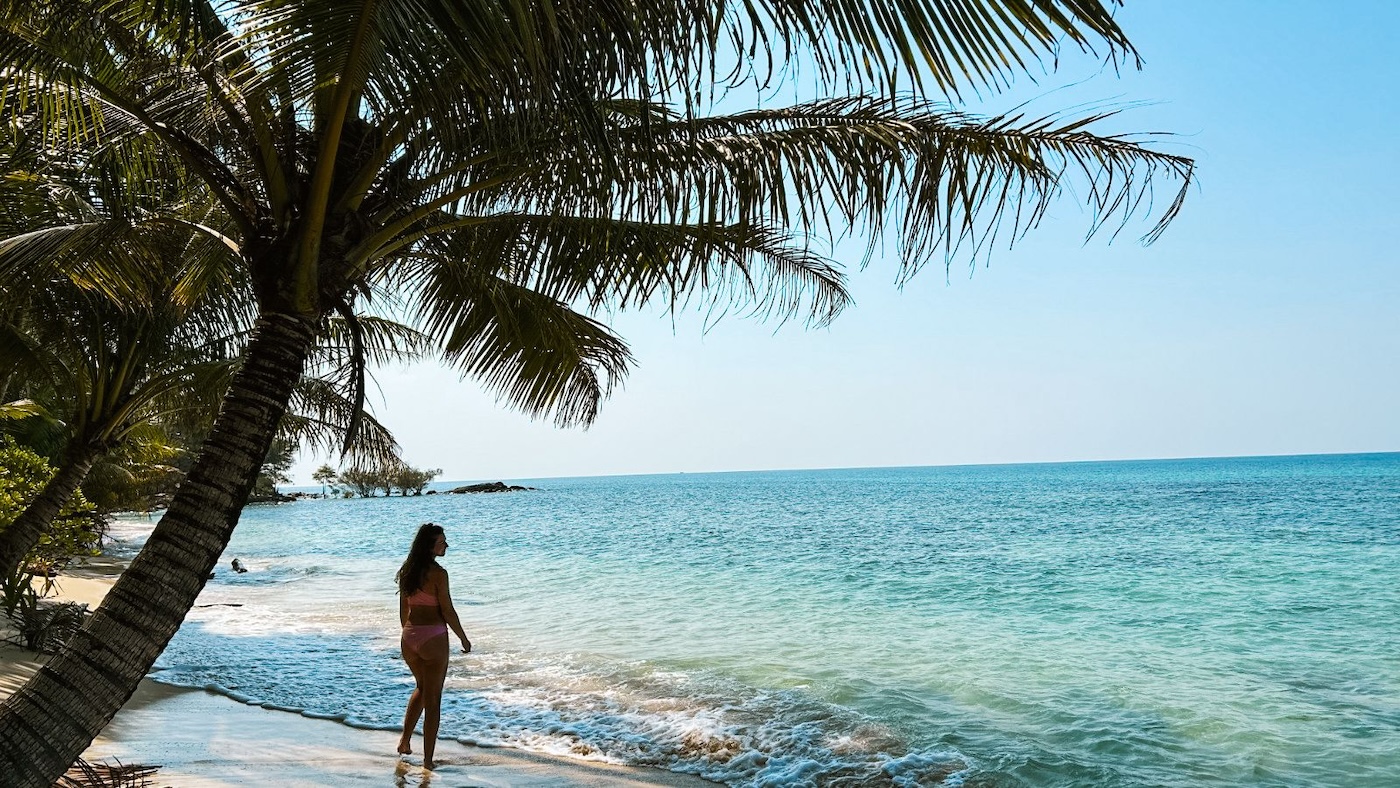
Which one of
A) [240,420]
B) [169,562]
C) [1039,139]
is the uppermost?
[1039,139]

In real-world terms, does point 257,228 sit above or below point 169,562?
above

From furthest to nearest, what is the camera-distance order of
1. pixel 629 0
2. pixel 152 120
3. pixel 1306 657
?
pixel 1306 657 → pixel 152 120 → pixel 629 0

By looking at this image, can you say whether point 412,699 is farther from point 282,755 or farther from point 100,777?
point 100,777

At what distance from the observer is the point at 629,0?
3203 mm

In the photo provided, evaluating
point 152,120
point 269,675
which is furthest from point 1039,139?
point 269,675

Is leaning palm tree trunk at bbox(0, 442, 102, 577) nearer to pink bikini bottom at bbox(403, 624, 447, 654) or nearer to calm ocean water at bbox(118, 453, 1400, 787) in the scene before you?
calm ocean water at bbox(118, 453, 1400, 787)

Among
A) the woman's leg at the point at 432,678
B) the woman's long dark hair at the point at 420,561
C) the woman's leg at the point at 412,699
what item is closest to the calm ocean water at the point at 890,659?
the woman's leg at the point at 412,699

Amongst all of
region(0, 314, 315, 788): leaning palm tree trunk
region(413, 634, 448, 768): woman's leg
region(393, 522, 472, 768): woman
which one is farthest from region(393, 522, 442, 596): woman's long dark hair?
region(0, 314, 315, 788): leaning palm tree trunk

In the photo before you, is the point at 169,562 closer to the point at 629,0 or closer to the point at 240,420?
A: the point at 240,420

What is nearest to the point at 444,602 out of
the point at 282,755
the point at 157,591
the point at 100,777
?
the point at 282,755

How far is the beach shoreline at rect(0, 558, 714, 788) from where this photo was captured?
635 cm

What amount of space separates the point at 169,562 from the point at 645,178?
2.78 m

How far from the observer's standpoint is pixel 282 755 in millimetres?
7031

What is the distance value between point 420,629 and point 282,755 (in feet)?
5.96
